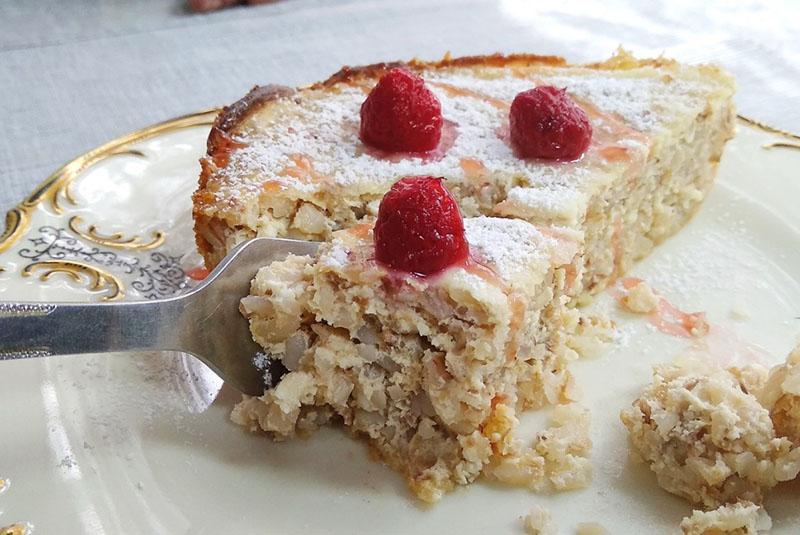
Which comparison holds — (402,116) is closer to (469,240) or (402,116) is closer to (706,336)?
(469,240)

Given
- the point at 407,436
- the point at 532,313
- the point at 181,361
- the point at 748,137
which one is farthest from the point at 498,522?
the point at 748,137

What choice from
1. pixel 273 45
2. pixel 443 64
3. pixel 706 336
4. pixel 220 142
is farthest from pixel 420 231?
pixel 273 45

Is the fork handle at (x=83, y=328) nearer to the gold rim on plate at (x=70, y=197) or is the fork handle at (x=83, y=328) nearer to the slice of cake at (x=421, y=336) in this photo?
the slice of cake at (x=421, y=336)

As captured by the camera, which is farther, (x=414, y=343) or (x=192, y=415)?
(x=192, y=415)

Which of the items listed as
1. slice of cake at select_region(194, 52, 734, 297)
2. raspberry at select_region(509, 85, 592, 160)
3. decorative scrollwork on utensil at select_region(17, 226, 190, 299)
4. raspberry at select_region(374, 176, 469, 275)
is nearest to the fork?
slice of cake at select_region(194, 52, 734, 297)

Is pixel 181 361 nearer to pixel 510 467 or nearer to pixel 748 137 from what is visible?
pixel 510 467

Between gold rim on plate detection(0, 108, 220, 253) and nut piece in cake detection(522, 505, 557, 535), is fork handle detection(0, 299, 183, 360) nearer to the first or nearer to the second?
gold rim on plate detection(0, 108, 220, 253)
